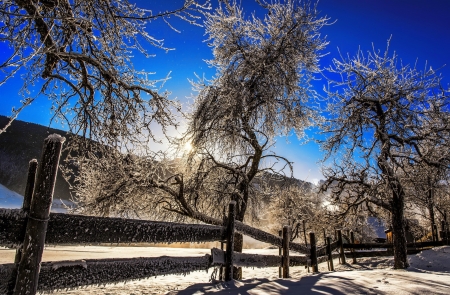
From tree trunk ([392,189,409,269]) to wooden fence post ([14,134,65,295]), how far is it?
31.4 ft

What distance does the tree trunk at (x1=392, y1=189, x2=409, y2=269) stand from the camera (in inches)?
339

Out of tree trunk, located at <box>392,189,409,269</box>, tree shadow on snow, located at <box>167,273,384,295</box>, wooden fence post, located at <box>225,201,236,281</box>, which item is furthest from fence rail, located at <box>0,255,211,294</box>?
tree trunk, located at <box>392,189,409,269</box>

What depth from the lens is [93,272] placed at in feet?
7.66

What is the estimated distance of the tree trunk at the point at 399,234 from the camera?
28.3 feet

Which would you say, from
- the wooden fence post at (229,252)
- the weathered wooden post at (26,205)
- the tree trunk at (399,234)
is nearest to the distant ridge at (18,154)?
the tree trunk at (399,234)

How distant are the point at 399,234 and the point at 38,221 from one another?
33.0ft

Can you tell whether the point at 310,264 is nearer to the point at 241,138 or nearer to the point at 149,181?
the point at 241,138

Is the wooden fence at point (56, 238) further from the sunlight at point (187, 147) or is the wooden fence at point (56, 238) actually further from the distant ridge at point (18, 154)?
the distant ridge at point (18, 154)

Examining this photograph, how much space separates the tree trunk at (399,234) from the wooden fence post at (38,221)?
31.4 ft

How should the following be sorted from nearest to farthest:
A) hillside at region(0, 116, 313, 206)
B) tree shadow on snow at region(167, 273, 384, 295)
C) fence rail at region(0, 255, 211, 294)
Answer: fence rail at region(0, 255, 211, 294), tree shadow on snow at region(167, 273, 384, 295), hillside at region(0, 116, 313, 206)

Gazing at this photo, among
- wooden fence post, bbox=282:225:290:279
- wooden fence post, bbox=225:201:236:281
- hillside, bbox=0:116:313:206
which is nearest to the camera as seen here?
wooden fence post, bbox=225:201:236:281

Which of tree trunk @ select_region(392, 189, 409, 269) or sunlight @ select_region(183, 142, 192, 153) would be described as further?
tree trunk @ select_region(392, 189, 409, 269)

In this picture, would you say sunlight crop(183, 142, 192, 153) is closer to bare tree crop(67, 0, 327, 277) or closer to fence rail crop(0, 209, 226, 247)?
bare tree crop(67, 0, 327, 277)

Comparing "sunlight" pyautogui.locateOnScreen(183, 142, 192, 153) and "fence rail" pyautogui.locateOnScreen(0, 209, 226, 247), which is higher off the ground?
"sunlight" pyautogui.locateOnScreen(183, 142, 192, 153)
